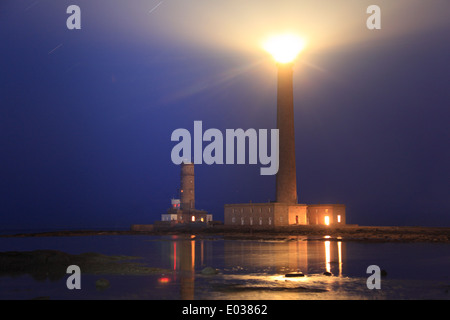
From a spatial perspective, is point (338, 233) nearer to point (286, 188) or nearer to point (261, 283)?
point (286, 188)

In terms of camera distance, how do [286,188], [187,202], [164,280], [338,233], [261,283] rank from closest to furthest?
1. [261,283]
2. [164,280]
3. [338,233]
4. [286,188]
5. [187,202]

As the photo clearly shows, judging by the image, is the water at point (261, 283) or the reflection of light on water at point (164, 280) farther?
the reflection of light on water at point (164, 280)

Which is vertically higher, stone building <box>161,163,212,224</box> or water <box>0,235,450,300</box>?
stone building <box>161,163,212,224</box>

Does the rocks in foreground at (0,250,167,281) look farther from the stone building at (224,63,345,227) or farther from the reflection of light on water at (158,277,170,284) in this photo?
the stone building at (224,63,345,227)

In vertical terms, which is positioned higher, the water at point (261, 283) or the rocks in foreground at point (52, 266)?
the rocks in foreground at point (52, 266)

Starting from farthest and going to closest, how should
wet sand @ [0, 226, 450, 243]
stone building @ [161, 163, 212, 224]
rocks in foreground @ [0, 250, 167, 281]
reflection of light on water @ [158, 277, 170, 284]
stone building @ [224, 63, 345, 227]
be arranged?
stone building @ [161, 163, 212, 224], stone building @ [224, 63, 345, 227], wet sand @ [0, 226, 450, 243], rocks in foreground @ [0, 250, 167, 281], reflection of light on water @ [158, 277, 170, 284]

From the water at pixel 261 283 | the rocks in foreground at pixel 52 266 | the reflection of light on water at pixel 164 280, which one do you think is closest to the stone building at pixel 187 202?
the water at pixel 261 283

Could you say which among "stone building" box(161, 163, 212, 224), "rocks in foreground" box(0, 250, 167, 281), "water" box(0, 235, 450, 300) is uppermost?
"stone building" box(161, 163, 212, 224)

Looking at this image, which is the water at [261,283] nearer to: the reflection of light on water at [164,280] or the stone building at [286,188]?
the reflection of light on water at [164,280]

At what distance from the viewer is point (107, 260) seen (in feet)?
104

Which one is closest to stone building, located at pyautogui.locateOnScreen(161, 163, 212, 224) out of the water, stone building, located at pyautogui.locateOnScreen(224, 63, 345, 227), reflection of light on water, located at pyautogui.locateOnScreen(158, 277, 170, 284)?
stone building, located at pyautogui.locateOnScreen(224, 63, 345, 227)

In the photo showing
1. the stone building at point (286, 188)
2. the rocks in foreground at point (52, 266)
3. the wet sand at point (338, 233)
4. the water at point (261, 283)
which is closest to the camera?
the water at point (261, 283)

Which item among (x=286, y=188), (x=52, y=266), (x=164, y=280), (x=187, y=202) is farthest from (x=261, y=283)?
(x=187, y=202)
